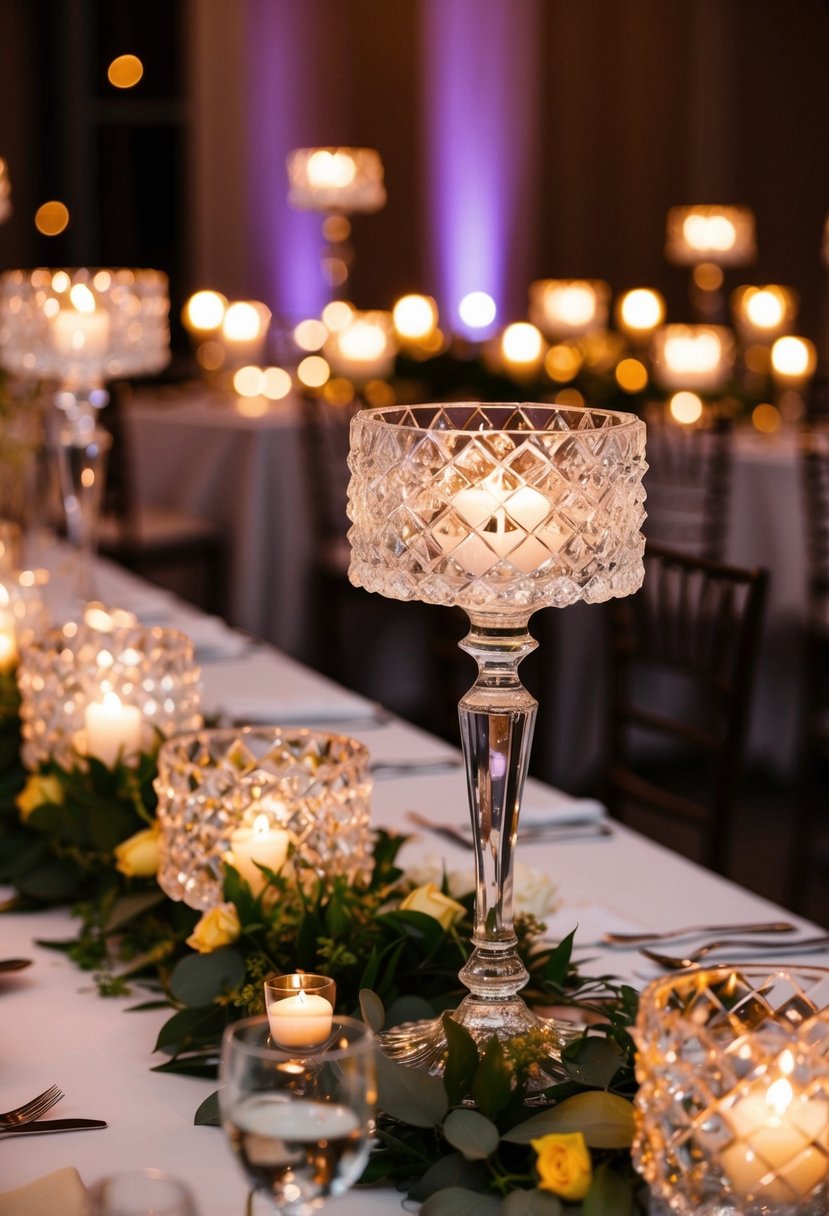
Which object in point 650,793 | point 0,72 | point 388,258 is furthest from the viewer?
point 388,258

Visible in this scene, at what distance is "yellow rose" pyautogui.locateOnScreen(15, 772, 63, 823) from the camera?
5.00ft

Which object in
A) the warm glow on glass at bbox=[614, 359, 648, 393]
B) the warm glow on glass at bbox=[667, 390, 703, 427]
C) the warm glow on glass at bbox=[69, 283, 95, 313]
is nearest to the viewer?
the warm glow on glass at bbox=[69, 283, 95, 313]

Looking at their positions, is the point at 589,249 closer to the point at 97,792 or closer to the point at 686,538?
the point at 686,538

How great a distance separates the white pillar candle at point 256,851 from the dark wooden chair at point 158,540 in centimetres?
363

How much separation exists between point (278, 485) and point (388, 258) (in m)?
3.99

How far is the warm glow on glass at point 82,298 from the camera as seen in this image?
8.25ft

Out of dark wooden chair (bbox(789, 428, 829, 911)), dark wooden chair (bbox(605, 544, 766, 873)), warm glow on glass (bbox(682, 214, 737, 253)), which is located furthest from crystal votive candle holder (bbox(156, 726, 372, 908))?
warm glow on glass (bbox(682, 214, 737, 253))

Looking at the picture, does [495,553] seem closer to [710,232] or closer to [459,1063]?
[459,1063]

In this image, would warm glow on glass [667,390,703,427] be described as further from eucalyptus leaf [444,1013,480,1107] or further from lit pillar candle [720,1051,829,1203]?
lit pillar candle [720,1051,829,1203]

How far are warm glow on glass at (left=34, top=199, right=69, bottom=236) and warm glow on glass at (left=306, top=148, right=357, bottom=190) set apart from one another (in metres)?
2.09

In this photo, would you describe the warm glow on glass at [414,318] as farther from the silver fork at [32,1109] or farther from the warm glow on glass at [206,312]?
the silver fork at [32,1109]

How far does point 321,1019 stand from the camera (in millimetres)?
933

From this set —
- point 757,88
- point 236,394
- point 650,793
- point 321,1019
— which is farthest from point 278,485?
point 757,88

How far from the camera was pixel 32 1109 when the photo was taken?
3.53ft
